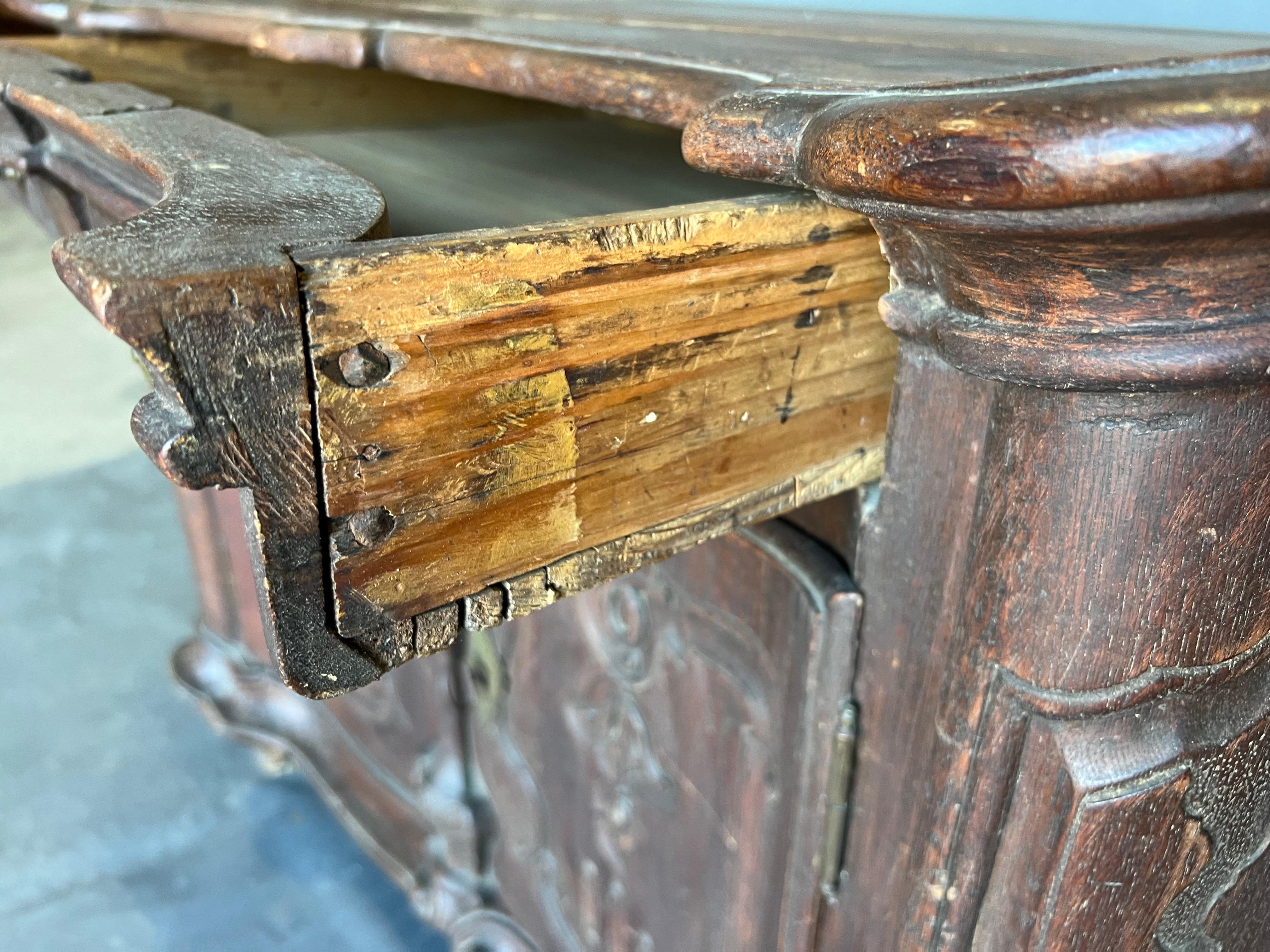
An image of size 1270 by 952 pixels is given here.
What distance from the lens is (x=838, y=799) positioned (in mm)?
513

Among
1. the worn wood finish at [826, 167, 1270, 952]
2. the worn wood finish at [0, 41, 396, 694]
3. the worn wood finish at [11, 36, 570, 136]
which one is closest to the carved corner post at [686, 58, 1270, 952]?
the worn wood finish at [826, 167, 1270, 952]

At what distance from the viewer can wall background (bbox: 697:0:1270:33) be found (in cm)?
74

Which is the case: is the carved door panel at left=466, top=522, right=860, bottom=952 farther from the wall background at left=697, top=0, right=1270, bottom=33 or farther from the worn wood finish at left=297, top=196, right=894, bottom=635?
the wall background at left=697, top=0, right=1270, bottom=33

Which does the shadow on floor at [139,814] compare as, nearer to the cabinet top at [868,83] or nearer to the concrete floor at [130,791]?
the concrete floor at [130,791]

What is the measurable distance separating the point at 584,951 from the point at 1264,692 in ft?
2.20

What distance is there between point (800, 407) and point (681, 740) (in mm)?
315

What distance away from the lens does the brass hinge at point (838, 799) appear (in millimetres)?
497

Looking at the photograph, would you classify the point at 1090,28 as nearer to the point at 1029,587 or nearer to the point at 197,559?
the point at 1029,587

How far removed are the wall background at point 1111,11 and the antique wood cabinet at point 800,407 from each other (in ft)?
0.59

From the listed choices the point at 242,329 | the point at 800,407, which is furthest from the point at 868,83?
the point at 242,329

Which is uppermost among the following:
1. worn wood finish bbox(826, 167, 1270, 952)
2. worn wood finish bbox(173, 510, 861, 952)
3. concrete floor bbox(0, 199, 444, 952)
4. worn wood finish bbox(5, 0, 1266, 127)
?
worn wood finish bbox(5, 0, 1266, 127)

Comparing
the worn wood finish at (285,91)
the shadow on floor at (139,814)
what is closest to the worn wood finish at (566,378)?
the worn wood finish at (285,91)

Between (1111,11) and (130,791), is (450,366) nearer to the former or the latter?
(1111,11)

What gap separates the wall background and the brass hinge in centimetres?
57
